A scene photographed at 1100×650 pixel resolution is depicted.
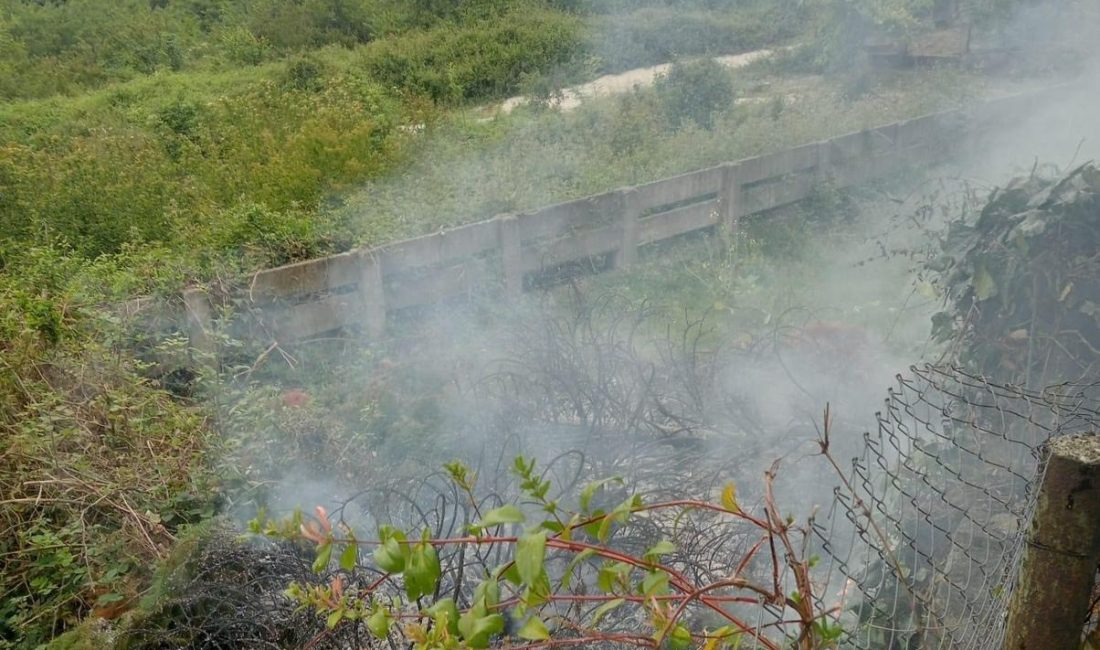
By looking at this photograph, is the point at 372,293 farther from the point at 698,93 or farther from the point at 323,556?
the point at 698,93

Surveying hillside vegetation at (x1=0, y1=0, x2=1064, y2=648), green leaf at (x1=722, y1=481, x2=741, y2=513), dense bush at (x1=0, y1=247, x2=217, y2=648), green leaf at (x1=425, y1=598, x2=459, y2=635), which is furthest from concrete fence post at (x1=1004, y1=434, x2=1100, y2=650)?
dense bush at (x1=0, y1=247, x2=217, y2=648)

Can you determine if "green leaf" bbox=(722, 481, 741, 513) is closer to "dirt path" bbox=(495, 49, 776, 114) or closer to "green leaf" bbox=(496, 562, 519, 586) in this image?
"green leaf" bbox=(496, 562, 519, 586)

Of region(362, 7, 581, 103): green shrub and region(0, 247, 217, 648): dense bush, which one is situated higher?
region(362, 7, 581, 103): green shrub

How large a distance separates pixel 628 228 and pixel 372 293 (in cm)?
243

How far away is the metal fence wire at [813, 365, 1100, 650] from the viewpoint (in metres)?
2.22

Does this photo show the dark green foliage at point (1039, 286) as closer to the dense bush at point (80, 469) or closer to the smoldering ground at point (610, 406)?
the smoldering ground at point (610, 406)

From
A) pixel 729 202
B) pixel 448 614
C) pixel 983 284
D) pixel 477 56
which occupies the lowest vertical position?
pixel 729 202

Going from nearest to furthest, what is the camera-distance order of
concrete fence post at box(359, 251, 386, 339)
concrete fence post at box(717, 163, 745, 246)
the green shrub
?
concrete fence post at box(359, 251, 386, 339)
concrete fence post at box(717, 163, 745, 246)
the green shrub

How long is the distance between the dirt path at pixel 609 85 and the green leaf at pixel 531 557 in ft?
35.2

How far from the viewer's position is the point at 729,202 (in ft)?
25.0

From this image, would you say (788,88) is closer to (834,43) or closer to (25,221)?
(834,43)

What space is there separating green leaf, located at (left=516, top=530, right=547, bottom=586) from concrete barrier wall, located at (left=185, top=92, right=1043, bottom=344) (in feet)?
14.1

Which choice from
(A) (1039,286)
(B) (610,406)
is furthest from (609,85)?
(A) (1039,286)

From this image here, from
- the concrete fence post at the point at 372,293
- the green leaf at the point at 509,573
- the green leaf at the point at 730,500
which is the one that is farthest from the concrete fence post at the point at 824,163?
the green leaf at the point at 509,573
